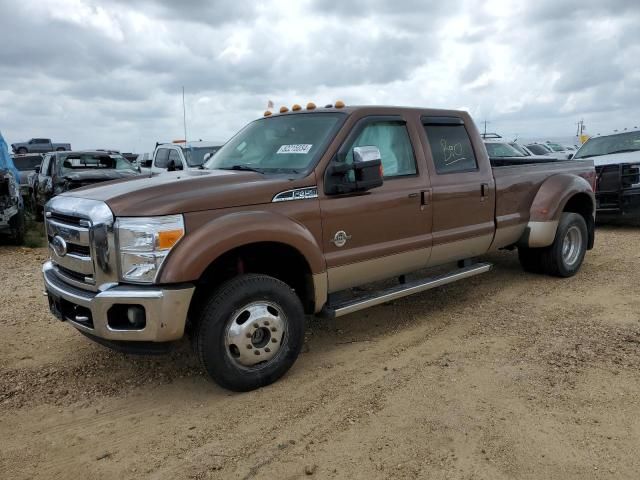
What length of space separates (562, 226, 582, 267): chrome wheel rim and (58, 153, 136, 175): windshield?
31.8ft

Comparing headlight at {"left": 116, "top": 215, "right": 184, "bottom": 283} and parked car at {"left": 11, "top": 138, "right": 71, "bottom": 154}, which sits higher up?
parked car at {"left": 11, "top": 138, "right": 71, "bottom": 154}

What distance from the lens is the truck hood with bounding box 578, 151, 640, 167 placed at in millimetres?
10023

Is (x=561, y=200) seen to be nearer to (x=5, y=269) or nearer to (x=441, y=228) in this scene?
(x=441, y=228)

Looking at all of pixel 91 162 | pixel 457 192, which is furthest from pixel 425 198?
pixel 91 162

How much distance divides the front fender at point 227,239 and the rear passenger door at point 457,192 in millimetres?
1564

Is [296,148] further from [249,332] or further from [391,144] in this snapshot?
[249,332]

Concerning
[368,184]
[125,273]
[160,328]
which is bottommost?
[160,328]

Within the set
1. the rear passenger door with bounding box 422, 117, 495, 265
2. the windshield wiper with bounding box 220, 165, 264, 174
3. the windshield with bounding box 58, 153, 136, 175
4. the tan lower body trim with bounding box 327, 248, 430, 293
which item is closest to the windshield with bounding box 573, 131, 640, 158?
the rear passenger door with bounding box 422, 117, 495, 265

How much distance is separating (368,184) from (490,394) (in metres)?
1.71

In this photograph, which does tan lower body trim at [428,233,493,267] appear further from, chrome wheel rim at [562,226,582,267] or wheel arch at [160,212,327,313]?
chrome wheel rim at [562,226,582,267]

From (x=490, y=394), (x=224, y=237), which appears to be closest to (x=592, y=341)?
(x=490, y=394)

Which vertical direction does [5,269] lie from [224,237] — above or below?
below

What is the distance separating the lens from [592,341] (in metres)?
4.41

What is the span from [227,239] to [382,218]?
1472mm
